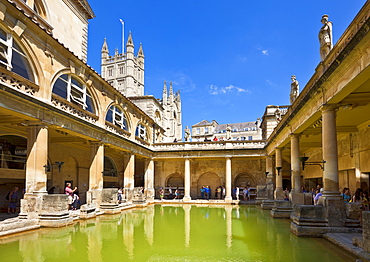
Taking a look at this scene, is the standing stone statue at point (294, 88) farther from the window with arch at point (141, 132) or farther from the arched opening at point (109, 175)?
the arched opening at point (109, 175)

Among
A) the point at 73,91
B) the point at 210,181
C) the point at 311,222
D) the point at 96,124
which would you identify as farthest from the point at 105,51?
the point at 311,222

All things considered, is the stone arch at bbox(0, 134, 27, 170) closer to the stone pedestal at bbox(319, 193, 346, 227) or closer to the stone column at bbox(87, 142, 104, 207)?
the stone column at bbox(87, 142, 104, 207)

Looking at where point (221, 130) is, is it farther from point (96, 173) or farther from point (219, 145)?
point (96, 173)

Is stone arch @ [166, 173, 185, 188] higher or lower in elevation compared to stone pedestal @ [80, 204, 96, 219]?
higher

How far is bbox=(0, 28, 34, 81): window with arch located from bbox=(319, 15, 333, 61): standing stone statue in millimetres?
11273

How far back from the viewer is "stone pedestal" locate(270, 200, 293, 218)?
15.2 meters

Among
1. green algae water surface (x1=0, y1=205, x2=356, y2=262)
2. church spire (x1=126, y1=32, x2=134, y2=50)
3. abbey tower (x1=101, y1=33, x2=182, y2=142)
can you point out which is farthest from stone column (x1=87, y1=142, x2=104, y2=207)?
church spire (x1=126, y1=32, x2=134, y2=50)

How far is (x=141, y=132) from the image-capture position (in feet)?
84.3

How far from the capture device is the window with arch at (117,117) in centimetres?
1920

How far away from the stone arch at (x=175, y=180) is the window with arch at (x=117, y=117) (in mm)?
11101

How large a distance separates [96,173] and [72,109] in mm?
4343

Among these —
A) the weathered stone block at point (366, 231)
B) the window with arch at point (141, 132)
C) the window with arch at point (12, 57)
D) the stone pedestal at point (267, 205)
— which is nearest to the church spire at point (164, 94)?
the window with arch at point (141, 132)

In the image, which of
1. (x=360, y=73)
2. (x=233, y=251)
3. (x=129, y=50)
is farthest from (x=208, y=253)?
(x=129, y=50)

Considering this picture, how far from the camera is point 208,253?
25.3 ft
